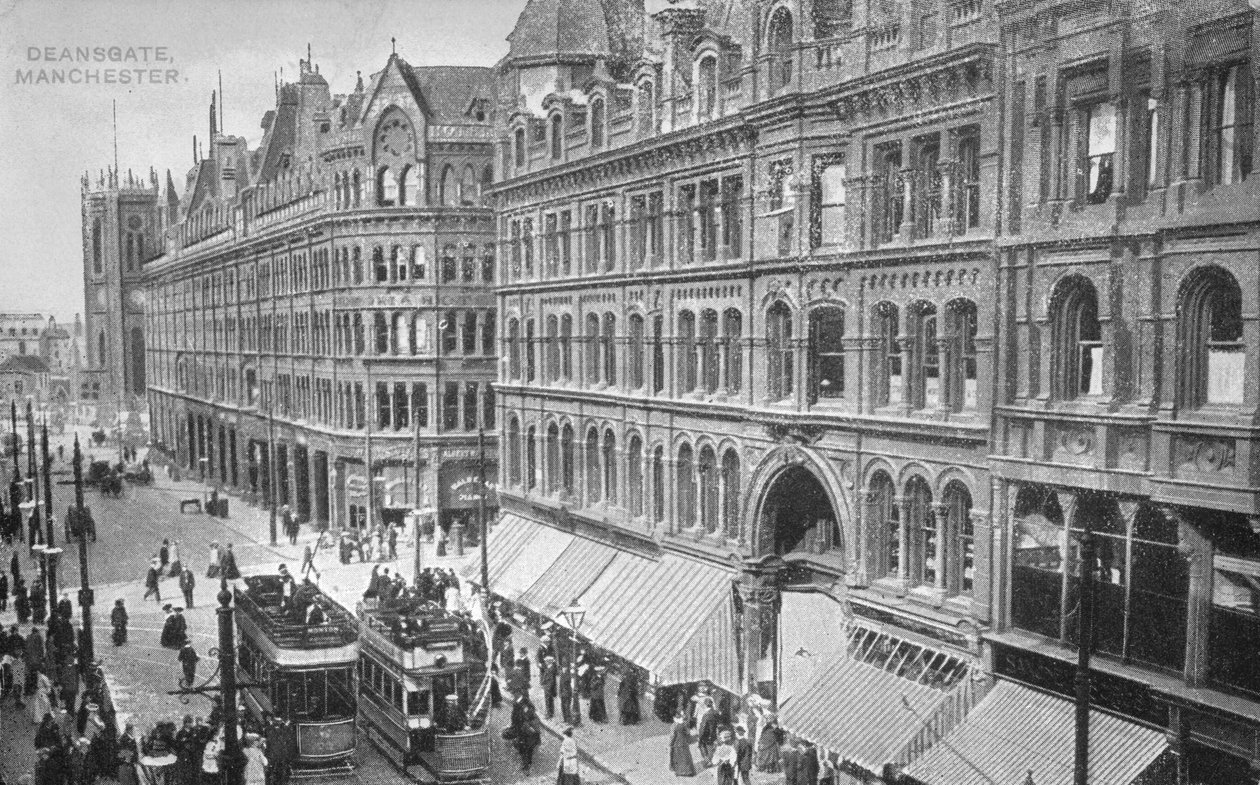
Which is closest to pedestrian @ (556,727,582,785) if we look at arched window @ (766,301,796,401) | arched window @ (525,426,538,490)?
arched window @ (766,301,796,401)

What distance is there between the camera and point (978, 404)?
882 inches

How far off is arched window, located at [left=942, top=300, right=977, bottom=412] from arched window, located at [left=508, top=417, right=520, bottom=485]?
73.9ft

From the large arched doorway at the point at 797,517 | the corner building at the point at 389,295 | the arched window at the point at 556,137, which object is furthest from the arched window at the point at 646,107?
the corner building at the point at 389,295

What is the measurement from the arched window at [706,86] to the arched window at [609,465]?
1068cm

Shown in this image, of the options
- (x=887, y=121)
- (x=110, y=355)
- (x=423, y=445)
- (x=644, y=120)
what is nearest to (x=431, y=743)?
(x=887, y=121)

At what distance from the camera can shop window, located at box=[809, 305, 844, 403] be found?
26.7 metres

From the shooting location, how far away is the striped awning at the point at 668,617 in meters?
28.6

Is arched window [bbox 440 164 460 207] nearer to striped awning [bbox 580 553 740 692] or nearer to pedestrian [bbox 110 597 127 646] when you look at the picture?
pedestrian [bbox 110 597 127 646]

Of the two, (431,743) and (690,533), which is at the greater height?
(690,533)

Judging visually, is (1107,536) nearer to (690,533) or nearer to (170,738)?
(690,533)

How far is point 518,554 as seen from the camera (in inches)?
1596

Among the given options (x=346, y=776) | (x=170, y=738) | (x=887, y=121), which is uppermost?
(x=887, y=121)

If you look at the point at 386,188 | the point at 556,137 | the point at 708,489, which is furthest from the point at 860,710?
the point at 386,188

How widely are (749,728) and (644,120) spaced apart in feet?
55.6
